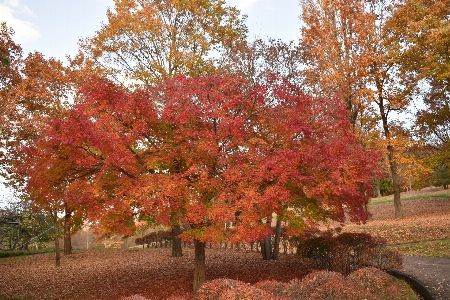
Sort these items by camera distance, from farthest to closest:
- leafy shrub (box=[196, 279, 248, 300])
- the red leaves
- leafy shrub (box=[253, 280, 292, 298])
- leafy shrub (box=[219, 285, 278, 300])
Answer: the red leaves < leafy shrub (box=[253, 280, 292, 298]) < leafy shrub (box=[196, 279, 248, 300]) < leafy shrub (box=[219, 285, 278, 300])

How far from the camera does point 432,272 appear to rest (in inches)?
466

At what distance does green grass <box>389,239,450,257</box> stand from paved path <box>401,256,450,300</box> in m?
0.92

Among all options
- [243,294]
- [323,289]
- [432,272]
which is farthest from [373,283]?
[432,272]

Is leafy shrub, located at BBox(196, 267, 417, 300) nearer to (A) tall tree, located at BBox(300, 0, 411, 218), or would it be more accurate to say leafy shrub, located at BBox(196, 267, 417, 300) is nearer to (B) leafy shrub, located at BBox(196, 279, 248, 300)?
(B) leafy shrub, located at BBox(196, 279, 248, 300)

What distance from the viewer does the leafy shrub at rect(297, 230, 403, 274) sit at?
12.0 metres

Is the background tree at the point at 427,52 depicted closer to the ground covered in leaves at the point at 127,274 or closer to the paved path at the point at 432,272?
the paved path at the point at 432,272

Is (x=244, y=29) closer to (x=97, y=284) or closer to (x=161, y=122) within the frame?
(x=161, y=122)

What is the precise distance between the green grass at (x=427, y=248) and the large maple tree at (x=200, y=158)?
700 cm

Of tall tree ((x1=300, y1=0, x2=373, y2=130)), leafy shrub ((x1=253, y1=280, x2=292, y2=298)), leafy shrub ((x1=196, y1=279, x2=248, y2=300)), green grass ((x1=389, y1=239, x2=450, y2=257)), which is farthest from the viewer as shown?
tall tree ((x1=300, y1=0, x2=373, y2=130))

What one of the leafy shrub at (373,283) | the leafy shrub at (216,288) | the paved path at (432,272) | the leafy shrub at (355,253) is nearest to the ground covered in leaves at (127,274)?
the leafy shrub at (355,253)

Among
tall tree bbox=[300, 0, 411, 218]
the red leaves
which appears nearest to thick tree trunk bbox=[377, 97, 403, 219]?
tall tree bbox=[300, 0, 411, 218]

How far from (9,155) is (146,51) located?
757 cm

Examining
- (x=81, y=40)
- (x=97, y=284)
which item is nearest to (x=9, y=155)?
(x=81, y=40)

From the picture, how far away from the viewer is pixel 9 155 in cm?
1658
